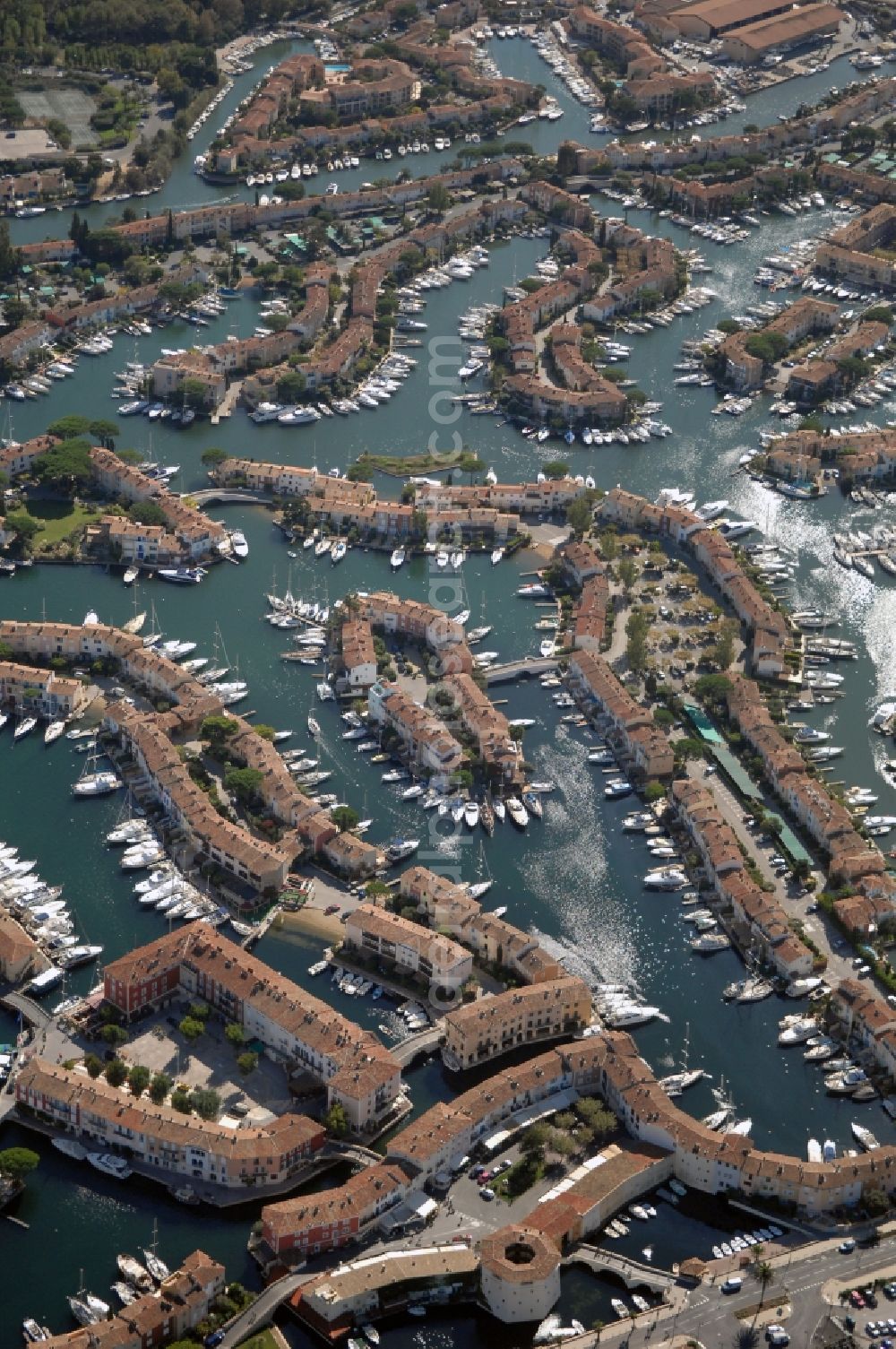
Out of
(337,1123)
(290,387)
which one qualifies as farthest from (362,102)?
(337,1123)


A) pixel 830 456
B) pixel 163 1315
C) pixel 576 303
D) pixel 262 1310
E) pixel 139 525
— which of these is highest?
pixel 139 525

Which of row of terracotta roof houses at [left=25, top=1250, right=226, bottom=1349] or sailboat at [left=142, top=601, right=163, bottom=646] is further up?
row of terracotta roof houses at [left=25, top=1250, right=226, bottom=1349]

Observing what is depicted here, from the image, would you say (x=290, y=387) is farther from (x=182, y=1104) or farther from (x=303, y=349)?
(x=182, y=1104)

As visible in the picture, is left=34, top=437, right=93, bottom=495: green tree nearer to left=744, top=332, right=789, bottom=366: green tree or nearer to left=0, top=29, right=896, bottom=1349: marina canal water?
left=0, top=29, right=896, bottom=1349: marina canal water

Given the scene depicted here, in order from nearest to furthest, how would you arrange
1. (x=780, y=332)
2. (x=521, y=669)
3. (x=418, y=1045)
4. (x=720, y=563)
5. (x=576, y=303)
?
(x=418, y=1045), (x=521, y=669), (x=720, y=563), (x=780, y=332), (x=576, y=303)


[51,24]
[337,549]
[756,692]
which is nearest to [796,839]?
[756,692]

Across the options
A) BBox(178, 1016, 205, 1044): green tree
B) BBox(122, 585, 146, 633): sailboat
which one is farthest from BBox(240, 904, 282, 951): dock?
BBox(122, 585, 146, 633): sailboat
